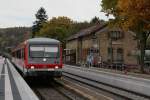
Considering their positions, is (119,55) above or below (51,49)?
above

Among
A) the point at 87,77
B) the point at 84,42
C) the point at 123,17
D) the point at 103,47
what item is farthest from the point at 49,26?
the point at 87,77

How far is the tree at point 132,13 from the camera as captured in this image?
4581cm

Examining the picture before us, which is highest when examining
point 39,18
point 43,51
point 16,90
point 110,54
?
point 39,18

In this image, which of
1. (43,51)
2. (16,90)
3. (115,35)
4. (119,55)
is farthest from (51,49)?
(115,35)

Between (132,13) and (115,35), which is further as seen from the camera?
(115,35)

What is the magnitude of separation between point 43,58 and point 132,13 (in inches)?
819

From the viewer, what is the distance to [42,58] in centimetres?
2792

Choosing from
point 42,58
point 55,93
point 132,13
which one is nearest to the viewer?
point 55,93

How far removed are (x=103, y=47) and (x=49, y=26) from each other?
58.2 meters

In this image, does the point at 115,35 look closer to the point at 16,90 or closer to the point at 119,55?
the point at 119,55

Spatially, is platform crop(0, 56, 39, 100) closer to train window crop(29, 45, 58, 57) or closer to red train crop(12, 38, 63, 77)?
red train crop(12, 38, 63, 77)

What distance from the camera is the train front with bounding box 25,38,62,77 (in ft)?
90.3

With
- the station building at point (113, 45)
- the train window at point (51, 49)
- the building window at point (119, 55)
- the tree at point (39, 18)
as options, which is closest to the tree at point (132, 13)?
the train window at point (51, 49)

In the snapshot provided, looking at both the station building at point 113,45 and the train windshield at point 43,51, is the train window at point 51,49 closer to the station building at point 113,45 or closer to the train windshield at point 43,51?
the train windshield at point 43,51
